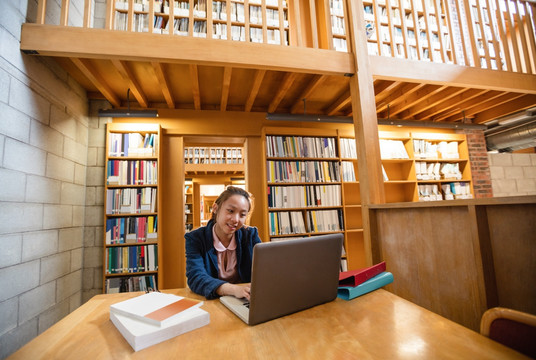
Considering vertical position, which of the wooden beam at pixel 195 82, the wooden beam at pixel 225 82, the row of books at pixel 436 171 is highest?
the wooden beam at pixel 195 82

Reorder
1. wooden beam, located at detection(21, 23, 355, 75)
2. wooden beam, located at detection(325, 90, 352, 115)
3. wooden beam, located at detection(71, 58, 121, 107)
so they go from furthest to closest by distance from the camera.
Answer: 1. wooden beam, located at detection(325, 90, 352, 115)
2. wooden beam, located at detection(71, 58, 121, 107)
3. wooden beam, located at detection(21, 23, 355, 75)

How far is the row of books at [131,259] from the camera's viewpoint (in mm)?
2998

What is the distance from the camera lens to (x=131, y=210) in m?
3.09

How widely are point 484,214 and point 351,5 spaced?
2.07 metres

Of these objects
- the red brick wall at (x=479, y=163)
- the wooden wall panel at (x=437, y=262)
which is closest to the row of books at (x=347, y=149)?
the wooden wall panel at (x=437, y=262)

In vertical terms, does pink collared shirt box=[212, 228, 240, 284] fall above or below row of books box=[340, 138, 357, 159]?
below

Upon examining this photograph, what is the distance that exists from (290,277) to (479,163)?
17.1 feet

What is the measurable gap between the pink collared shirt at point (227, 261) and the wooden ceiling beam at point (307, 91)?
2160 millimetres

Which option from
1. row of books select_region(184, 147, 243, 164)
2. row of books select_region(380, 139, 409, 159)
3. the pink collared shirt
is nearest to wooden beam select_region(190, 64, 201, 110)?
the pink collared shirt

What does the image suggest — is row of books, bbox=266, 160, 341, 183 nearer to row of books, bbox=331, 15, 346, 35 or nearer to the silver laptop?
row of books, bbox=331, 15, 346, 35

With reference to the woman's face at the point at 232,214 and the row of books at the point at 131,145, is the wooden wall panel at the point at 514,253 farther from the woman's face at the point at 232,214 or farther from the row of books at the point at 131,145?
the row of books at the point at 131,145

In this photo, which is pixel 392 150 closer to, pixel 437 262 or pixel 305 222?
pixel 305 222

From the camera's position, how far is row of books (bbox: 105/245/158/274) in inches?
118

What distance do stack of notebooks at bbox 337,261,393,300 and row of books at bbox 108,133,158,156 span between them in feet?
9.41
